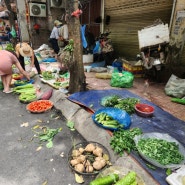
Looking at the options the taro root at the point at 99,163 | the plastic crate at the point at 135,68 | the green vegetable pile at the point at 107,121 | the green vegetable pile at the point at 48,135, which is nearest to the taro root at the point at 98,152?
the taro root at the point at 99,163

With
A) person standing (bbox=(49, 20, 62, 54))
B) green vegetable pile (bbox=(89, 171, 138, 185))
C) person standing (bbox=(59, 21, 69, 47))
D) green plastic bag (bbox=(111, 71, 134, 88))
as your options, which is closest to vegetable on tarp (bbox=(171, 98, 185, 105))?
green plastic bag (bbox=(111, 71, 134, 88))

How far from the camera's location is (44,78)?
6820 mm

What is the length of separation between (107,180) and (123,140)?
84 cm

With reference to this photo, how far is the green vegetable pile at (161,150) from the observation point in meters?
2.59

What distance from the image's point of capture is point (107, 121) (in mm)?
3529

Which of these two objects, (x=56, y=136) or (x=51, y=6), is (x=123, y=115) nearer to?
(x=56, y=136)

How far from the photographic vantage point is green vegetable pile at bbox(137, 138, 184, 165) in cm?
259

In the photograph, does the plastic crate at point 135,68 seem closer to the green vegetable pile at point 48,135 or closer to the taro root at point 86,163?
the green vegetable pile at point 48,135

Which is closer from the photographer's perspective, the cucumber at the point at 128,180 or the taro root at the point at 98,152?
the cucumber at the point at 128,180

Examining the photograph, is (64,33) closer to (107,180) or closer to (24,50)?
(24,50)

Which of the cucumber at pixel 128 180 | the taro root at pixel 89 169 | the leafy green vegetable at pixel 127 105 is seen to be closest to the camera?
the cucumber at pixel 128 180

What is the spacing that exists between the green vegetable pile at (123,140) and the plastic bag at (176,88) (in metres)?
2.46

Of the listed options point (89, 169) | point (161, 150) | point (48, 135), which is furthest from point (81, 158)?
point (161, 150)

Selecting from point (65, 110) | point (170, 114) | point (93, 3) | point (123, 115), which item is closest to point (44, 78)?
point (65, 110)
